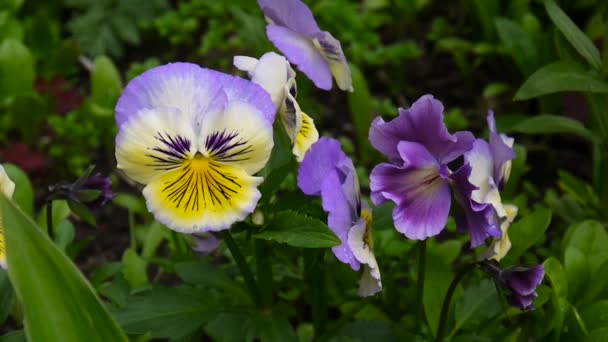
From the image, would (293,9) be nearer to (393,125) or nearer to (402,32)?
(393,125)

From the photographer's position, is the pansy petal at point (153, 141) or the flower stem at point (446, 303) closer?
the pansy petal at point (153, 141)

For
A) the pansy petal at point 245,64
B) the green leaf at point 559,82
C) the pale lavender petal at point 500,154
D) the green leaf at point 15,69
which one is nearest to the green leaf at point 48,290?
the pansy petal at point 245,64

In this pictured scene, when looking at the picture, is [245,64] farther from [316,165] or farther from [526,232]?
[526,232]

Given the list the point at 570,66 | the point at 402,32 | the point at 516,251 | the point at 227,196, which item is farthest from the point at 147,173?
the point at 402,32

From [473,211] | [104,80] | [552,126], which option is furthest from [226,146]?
[104,80]

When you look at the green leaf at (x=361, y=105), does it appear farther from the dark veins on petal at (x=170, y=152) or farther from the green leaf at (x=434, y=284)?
the dark veins on petal at (x=170, y=152)

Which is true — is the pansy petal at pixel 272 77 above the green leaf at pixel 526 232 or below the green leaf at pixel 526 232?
above
